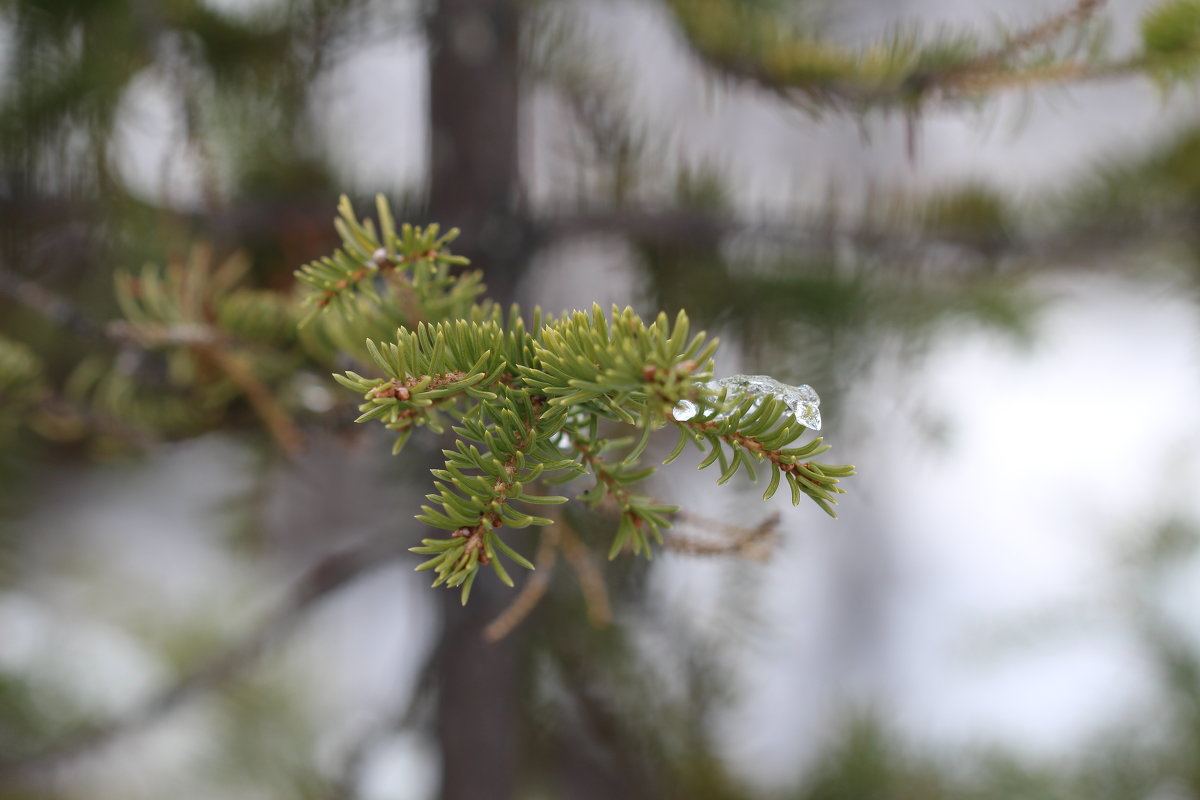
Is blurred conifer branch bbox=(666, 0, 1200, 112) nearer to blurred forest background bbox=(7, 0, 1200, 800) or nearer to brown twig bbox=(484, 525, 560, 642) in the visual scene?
blurred forest background bbox=(7, 0, 1200, 800)

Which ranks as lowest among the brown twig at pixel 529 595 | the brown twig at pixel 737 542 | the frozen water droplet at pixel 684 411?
the brown twig at pixel 529 595

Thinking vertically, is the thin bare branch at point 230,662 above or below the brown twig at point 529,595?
below

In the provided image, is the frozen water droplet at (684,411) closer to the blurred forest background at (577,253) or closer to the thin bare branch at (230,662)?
the blurred forest background at (577,253)

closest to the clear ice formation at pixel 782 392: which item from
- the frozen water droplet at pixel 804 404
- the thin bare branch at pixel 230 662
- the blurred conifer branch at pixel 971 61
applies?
the frozen water droplet at pixel 804 404

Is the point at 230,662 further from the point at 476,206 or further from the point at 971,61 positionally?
the point at 971,61

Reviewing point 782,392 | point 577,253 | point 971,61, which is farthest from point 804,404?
point 577,253

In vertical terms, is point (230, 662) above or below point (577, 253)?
below

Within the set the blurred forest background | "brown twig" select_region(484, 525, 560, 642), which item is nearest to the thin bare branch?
the blurred forest background

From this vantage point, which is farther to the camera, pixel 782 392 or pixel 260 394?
pixel 260 394

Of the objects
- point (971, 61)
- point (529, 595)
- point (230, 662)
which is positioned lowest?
point (230, 662)

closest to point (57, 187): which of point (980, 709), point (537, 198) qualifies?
point (537, 198)
